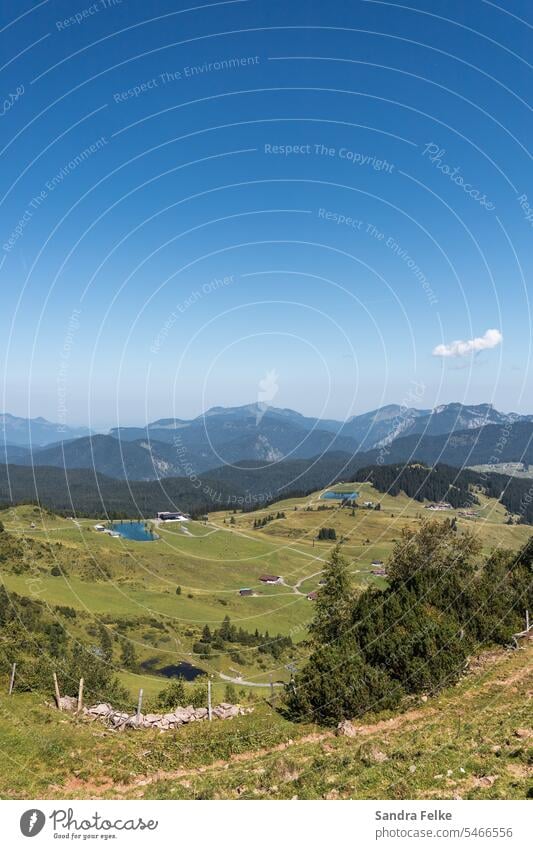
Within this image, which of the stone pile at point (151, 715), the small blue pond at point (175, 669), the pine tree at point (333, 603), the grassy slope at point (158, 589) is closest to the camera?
the stone pile at point (151, 715)

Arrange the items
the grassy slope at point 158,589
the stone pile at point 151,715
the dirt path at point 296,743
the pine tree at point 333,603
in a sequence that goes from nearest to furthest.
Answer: the dirt path at point 296,743
the stone pile at point 151,715
the pine tree at point 333,603
the grassy slope at point 158,589
